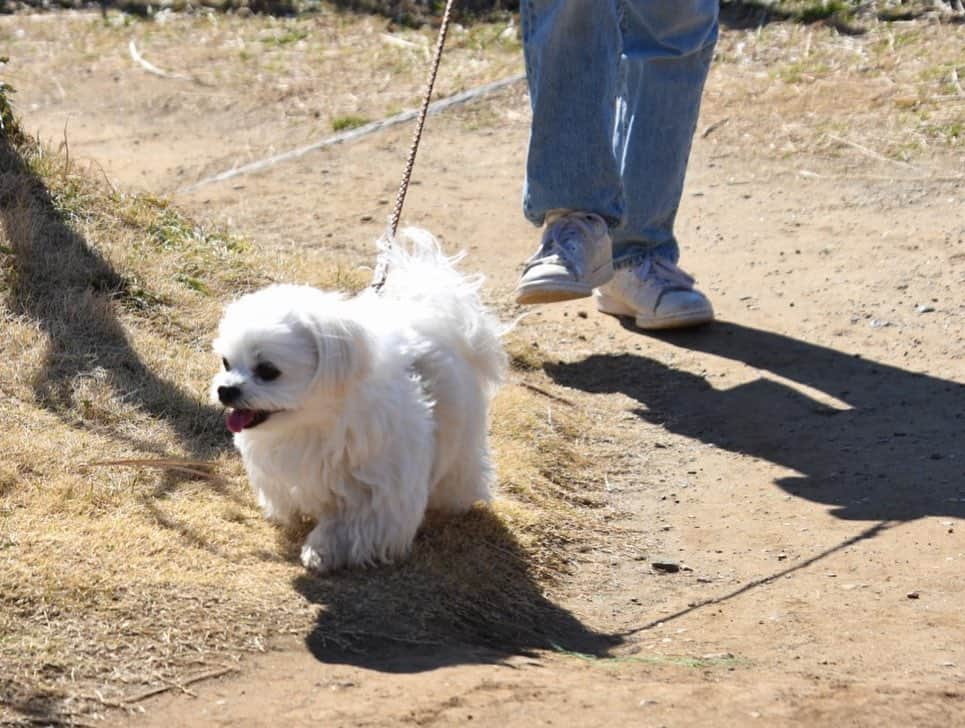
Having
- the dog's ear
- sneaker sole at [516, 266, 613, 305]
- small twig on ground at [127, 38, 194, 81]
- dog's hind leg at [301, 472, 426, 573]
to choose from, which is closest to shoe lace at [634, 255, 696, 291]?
sneaker sole at [516, 266, 613, 305]

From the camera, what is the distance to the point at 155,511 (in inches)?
172

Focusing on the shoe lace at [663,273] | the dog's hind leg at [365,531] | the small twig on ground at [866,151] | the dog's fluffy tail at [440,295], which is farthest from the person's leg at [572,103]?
the small twig on ground at [866,151]

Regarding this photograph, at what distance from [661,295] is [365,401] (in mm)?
2503

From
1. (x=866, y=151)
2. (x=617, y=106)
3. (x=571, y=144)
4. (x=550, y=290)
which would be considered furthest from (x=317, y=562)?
(x=866, y=151)

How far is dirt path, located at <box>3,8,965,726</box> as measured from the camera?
3479 mm

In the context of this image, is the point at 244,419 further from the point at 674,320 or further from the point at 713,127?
the point at 713,127

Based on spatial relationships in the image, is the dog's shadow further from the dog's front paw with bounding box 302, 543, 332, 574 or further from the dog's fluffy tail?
the dog's fluffy tail

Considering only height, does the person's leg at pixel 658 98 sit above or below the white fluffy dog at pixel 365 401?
above

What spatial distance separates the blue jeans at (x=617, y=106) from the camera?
5.55 m

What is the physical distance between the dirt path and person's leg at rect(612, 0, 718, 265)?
1.88 ft

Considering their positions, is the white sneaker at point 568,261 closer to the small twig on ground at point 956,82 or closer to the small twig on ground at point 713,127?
the small twig on ground at point 713,127

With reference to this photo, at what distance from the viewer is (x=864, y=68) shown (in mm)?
8828

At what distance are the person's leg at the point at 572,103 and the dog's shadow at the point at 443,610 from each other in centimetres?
169

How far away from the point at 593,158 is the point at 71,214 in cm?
215
